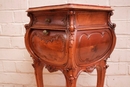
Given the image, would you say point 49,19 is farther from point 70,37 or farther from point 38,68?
point 38,68

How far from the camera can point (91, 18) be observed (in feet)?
2.22

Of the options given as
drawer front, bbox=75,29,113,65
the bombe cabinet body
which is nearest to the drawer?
the bombe cabinet body

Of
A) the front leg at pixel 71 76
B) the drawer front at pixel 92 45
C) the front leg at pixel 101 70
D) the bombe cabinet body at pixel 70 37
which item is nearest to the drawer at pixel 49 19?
the bombe cabinet body at pixel 70 37

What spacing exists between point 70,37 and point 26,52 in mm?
750

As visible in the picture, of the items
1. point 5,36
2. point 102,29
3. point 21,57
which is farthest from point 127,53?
point 5,36

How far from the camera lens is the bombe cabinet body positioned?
60 cm

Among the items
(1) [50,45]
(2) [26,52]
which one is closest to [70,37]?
(1) [50,45]

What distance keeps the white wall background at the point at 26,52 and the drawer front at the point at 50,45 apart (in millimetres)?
476

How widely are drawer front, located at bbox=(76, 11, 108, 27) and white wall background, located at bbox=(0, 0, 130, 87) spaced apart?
0.37 m

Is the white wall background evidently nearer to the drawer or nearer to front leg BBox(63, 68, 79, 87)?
the drawer

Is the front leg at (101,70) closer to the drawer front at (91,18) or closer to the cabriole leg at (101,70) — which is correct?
the cabriole leg at (101,70)

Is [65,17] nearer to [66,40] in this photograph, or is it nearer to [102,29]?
[66,40]

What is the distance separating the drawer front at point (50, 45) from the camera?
631 mm

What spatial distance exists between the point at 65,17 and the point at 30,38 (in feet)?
0.89
